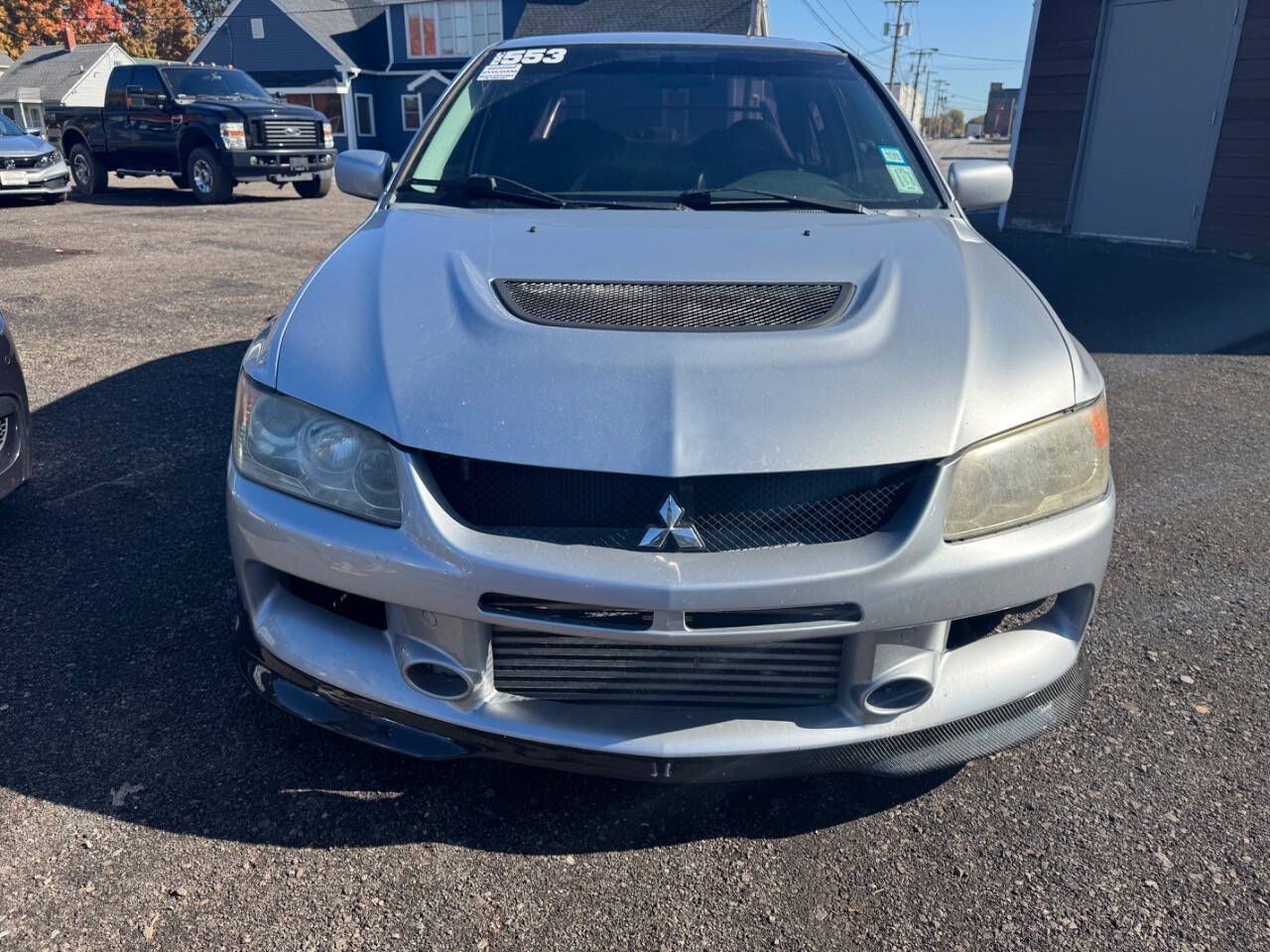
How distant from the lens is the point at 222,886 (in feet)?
6.17

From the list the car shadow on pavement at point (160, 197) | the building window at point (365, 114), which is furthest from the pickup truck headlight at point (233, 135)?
the building window at point (365, 114)

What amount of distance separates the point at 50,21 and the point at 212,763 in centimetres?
6442

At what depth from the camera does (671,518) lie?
1.74 meters

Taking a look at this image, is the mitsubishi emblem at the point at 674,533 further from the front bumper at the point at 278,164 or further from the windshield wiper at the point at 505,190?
the front bumper at the point at 278,164

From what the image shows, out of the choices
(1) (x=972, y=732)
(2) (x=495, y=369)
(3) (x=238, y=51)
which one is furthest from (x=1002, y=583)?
(3) (x=238, y=51)

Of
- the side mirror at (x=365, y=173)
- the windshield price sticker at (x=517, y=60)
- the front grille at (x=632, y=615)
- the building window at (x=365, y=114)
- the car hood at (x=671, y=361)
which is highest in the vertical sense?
the windshield price sticker at (x=517, y=60)

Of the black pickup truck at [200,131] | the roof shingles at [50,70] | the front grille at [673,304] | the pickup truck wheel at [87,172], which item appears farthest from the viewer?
the roof shingles at [50,70]

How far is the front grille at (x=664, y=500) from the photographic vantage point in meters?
1.76

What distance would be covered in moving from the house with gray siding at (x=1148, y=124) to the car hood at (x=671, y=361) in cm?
958

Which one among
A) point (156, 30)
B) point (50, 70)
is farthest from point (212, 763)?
point (156, 30)

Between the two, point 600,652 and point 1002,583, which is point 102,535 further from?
point 1002,583

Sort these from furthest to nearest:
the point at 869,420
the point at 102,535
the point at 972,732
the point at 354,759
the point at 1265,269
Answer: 1. the point at 1265,269
2. the point at 102,535
3. the point at 354,759
4. the point at 972,732
5. the point at 869,420

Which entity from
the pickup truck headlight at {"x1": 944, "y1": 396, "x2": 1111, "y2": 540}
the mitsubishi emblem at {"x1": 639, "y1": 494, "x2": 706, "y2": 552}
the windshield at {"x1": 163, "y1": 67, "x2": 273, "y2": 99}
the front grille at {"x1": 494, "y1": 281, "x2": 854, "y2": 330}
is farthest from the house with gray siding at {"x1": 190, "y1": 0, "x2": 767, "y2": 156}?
the mitsubishi emblem at {"x1": 639, "y1": 494, "x2": 706, "y2": 552}

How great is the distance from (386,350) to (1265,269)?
32.9ft
